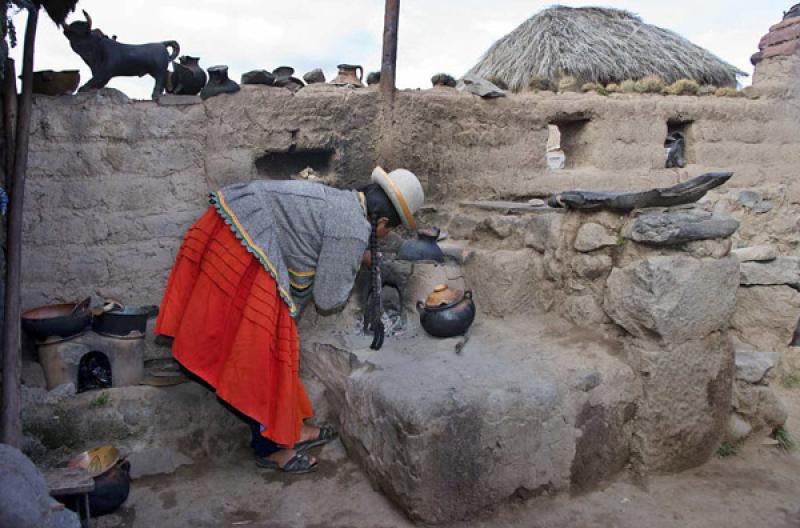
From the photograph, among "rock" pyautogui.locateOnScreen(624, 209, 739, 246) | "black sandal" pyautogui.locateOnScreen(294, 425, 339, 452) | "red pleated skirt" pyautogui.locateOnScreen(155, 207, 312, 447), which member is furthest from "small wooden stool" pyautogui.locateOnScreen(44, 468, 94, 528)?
"rock" pyautogui.locateOnScreen(624, 209, 739, 246)

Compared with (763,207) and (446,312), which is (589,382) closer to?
(446,312)

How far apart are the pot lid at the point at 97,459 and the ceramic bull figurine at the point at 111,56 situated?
170cm

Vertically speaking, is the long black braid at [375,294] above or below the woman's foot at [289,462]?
above

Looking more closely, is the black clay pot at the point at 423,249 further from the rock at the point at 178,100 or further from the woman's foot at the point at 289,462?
the rock at the point at 178,100

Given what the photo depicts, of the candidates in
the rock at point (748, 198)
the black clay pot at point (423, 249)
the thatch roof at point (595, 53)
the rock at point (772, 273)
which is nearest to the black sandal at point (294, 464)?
the black clay pot at point (423, 249)

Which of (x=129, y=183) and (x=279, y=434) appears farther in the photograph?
(x=129, y=183)

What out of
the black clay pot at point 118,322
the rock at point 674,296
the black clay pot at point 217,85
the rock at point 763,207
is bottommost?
the black clay pot at point 118,322

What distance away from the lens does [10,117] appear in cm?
256

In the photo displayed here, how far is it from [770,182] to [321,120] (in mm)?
3725

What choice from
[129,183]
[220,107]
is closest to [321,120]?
[220,107]

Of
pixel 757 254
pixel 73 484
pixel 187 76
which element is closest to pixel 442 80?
pixel 187 76

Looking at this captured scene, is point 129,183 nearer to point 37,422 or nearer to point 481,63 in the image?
point 37,422

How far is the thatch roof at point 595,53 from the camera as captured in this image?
5.17 metres

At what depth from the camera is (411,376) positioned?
8.26ft
